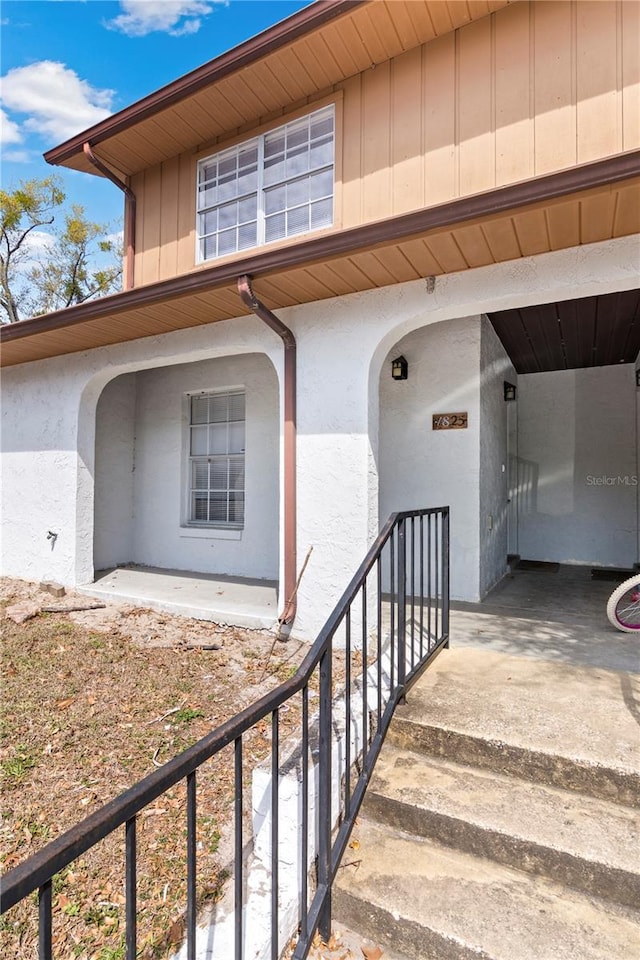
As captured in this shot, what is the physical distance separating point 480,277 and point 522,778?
3.02 metres

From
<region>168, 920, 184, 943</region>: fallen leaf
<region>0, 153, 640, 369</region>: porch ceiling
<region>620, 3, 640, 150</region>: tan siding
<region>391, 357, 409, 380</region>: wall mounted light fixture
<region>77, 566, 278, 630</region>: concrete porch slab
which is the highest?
<region>620, 3, 640, 150</region>: tan siding

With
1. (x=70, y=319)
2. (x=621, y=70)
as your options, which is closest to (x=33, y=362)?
(x=70, y=319)

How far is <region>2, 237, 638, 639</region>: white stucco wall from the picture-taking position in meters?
3.28

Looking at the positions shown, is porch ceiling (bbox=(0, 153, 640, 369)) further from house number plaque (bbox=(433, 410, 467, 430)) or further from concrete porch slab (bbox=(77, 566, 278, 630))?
concrete porch slab (bbox=(77, 566, 278, 630))

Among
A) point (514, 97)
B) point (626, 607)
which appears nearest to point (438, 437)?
point (626, 607)

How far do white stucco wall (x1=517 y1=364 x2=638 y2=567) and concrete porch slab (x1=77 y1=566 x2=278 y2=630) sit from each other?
4.66m

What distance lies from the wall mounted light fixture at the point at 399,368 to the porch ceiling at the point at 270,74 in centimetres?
264

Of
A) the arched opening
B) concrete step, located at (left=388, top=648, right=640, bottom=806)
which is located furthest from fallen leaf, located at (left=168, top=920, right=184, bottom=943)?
the arched opening

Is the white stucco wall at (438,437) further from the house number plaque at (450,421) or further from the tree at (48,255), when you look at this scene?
the tree at (48,255)

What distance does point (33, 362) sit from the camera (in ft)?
20.6

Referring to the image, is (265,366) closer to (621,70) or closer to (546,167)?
(546,167)

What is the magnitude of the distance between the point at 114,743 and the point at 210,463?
4.08m

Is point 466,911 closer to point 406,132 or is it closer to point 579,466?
point 406,132

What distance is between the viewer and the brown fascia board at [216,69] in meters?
4.08
